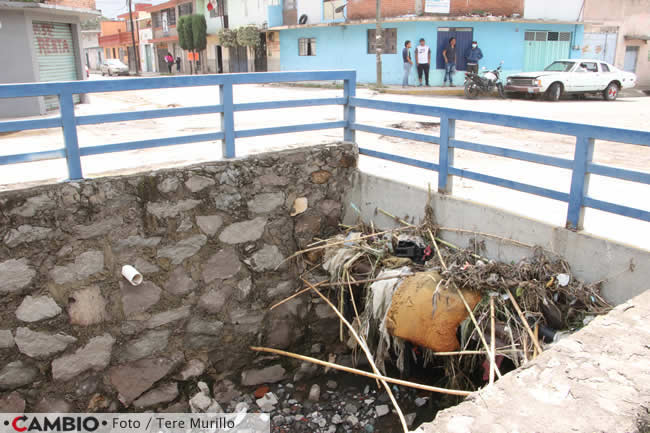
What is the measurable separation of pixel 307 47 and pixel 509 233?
25738mm

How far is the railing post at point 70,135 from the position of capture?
14.8 feet

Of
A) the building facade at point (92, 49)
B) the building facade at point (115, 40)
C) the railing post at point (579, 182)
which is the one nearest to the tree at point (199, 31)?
the building facade at point (115, 40)

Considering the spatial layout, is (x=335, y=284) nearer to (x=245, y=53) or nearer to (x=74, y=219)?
(x=74, y=219)

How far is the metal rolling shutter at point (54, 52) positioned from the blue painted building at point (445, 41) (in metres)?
13.2

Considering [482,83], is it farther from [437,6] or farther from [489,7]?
[489,7]

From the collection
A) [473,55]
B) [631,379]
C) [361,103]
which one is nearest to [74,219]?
[361,103]

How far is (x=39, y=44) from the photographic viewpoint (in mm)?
11812

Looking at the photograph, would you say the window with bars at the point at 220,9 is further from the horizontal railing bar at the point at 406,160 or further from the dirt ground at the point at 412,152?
the horizontal railing bar at the point at 406,160

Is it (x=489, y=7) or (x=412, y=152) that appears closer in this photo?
(x=412, y=152)

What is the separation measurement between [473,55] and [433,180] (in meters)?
16.5

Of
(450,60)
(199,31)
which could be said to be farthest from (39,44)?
(199,31)

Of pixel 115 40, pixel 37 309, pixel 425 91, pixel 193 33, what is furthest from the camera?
pixel 115 40

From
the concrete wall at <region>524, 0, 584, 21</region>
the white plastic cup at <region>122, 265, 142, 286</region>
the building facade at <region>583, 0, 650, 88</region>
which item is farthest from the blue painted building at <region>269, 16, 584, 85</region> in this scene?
the white plastic cup at <region>122, 265, 142, 286</region>

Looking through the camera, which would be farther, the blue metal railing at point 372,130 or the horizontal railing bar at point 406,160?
the horizontal railing bar at point 406,160
